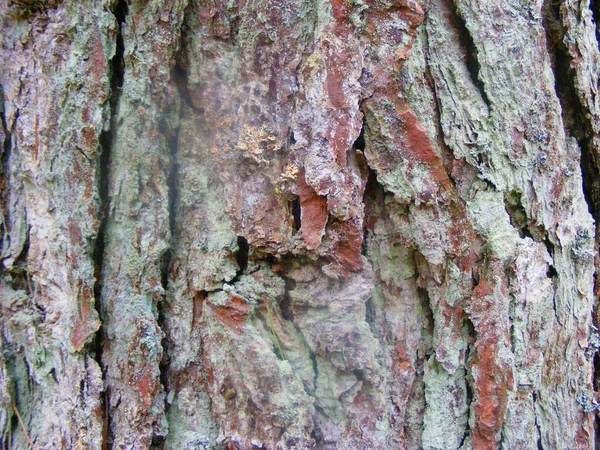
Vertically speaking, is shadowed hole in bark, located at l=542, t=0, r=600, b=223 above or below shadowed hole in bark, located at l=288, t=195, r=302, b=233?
above

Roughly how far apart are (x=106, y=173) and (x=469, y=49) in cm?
101

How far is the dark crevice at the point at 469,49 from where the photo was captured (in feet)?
3.82

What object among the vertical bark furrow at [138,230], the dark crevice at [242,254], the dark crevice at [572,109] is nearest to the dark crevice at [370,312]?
the dark crevice at [242,254]

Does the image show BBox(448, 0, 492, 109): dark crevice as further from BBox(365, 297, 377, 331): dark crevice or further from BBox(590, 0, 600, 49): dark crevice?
BBox(365, 297, 377, 331): dark crevice

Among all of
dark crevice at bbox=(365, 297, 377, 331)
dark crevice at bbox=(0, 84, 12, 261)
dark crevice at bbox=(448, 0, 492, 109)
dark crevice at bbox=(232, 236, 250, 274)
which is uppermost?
dark crevice at bbox=(448, 0, 492, 109)

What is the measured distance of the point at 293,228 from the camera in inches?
43.9

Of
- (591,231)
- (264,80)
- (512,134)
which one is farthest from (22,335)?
(591,231)

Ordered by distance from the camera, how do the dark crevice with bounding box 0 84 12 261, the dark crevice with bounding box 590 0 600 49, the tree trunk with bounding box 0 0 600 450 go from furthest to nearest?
the dark crevice with bounding box 590 0 600 49, the dark crevice with bounding box 0 84 12 261, the tree trunk with bounding box 0 0 600 450

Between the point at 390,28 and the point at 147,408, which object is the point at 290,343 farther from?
the point at 390,28

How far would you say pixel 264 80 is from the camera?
3.64 feet

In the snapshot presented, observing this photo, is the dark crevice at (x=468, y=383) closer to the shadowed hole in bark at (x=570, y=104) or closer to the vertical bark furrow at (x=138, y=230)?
the shadowed hole in bark at (x=570, y=104)

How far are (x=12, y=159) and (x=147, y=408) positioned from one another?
0.76 metres

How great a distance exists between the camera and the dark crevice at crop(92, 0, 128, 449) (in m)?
1.15

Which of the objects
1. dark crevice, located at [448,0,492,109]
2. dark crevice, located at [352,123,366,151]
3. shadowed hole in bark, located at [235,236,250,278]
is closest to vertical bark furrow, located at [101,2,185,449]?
shadowed hole in bark, located at [235,236,250,278]
